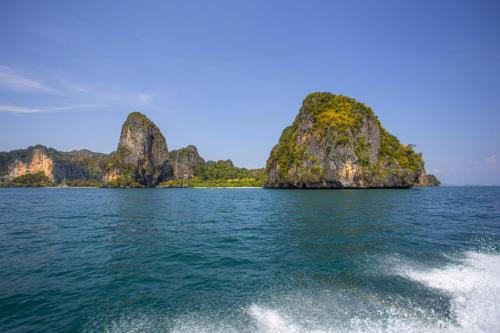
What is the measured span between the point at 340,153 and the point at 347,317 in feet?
397

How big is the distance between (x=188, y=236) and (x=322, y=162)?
115 meters

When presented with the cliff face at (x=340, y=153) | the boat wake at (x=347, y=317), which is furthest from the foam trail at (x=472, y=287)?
the cliff face at (x=340, y=153)

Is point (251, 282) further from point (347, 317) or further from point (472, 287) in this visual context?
point (472, 287)

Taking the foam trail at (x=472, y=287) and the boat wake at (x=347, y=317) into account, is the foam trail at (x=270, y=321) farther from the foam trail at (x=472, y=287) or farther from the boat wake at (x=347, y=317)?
the foam trail at (x=472, y=287)

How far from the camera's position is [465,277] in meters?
12.0

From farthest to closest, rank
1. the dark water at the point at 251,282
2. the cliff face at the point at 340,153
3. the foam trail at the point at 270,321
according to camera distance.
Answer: the cliff face at the point at 340,153 → the dark water at the point at 251,282 → the foam trail at the point at 270,321

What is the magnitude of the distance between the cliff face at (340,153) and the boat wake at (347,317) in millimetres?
117051

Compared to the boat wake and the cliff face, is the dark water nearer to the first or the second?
the boat wake

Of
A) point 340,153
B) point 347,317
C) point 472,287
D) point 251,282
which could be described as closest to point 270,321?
point 347,317

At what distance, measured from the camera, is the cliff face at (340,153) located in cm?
12231

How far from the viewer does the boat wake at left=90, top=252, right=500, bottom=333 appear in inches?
312

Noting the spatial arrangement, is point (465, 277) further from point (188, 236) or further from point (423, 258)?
point (188, 236)

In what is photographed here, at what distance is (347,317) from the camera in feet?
27.8

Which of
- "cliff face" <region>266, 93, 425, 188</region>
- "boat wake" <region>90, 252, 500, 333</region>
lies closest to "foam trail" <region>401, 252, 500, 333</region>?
"boat wake" <region>90, 252, 500, 333</region>
